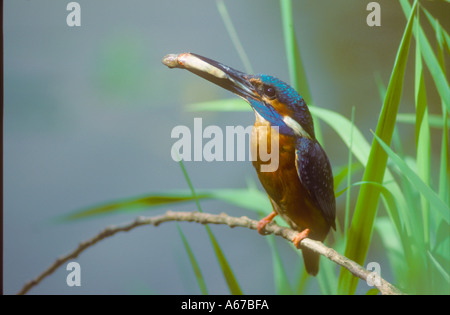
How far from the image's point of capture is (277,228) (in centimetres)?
91

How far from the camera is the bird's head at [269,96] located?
916 mm

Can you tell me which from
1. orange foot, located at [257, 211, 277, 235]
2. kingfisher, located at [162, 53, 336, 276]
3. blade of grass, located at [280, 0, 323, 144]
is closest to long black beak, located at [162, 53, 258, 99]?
kingfisher, located at [162, 53, 336, 276]

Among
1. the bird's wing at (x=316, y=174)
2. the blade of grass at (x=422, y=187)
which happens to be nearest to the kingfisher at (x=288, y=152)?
the bird's wing at (x=316, y=174)

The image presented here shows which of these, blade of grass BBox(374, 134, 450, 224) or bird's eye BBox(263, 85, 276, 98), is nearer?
blade of grass BBox(374, 134, 450, 224)

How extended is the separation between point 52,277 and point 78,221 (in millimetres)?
160

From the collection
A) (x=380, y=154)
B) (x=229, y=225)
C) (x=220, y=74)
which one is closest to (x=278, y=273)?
(x=229, y=225)

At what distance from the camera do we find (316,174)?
90cm

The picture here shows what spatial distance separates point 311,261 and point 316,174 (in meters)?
0.21

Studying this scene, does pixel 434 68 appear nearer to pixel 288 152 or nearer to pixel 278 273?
pixel 288 152

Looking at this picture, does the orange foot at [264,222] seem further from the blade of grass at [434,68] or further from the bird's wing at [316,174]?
the blade of grass at [434,68]

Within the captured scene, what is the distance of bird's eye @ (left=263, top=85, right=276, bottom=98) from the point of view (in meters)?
0.92

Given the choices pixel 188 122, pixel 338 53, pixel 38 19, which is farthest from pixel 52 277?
pixel 338 53

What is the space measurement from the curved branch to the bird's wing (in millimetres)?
91

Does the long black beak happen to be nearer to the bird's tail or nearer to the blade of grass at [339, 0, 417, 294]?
the blade of grass at [339, 0, 417, 294]
